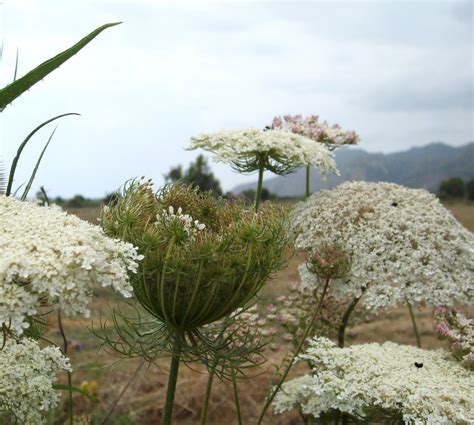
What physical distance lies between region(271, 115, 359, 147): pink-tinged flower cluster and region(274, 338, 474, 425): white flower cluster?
204 cm

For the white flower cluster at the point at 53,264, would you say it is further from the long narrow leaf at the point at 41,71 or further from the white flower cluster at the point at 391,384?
the white flower cluster at the point at 391,384

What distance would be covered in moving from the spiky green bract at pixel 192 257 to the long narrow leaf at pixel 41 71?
Result: 0.90 m

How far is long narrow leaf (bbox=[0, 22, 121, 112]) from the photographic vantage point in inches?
121

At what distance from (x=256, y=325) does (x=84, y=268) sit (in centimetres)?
250

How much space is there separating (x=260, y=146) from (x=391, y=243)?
1261mm

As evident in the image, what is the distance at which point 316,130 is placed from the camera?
5816mm

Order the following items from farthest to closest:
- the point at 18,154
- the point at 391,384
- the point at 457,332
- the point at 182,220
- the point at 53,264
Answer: the point at 457,332 → the point at 391,384 → the point at 182,220 → the point at 18,154 → the point at 53,264

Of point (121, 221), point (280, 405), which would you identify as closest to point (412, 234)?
point (280, 405)

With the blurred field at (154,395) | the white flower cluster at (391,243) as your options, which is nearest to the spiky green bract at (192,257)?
the white flower cluster at (391,243)

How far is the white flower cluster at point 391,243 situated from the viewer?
4766 millimetres

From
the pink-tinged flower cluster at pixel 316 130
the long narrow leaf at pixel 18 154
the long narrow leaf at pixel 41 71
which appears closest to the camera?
the long narrow leaf at pixel 41 71

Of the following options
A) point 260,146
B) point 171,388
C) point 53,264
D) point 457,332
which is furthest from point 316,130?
point 53,264

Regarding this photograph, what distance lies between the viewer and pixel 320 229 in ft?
16.7

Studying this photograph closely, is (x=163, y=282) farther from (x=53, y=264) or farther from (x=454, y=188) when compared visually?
(x=454, y=188)
